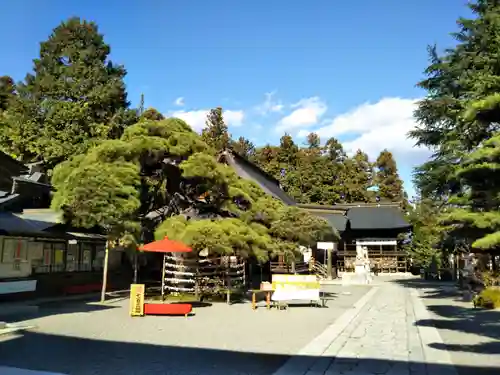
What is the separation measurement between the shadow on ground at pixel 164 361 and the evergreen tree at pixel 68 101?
24426mm

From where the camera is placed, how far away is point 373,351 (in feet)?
26.1

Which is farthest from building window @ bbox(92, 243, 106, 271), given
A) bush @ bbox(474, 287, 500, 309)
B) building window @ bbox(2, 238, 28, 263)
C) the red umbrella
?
bush @ bbox(474, 287, 500, 309)

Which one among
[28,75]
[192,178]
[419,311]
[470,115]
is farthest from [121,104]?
[470,115]

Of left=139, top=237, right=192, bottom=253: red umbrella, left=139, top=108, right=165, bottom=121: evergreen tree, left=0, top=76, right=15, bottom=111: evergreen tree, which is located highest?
left=0, top=76, right=15, bottom=111: evergreen tree

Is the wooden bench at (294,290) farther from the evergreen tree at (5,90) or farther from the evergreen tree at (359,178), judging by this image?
the evergreen tree at (359,178)

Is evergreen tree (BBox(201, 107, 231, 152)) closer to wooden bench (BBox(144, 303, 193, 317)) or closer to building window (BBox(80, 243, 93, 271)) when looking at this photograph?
building window (BBox(80, 243, 93, 271))

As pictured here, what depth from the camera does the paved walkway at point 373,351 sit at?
6676mm

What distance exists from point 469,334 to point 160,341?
6.73 meters

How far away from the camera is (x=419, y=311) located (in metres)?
14.3

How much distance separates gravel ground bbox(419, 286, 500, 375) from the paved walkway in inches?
11.2

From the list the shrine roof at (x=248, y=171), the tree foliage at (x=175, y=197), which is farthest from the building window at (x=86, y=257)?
the shrine roof at (x=248, y=171)

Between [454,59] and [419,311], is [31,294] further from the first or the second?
[454,59]

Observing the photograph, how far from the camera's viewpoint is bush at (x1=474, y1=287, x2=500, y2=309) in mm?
14205

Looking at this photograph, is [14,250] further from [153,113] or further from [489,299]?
[153,113]
